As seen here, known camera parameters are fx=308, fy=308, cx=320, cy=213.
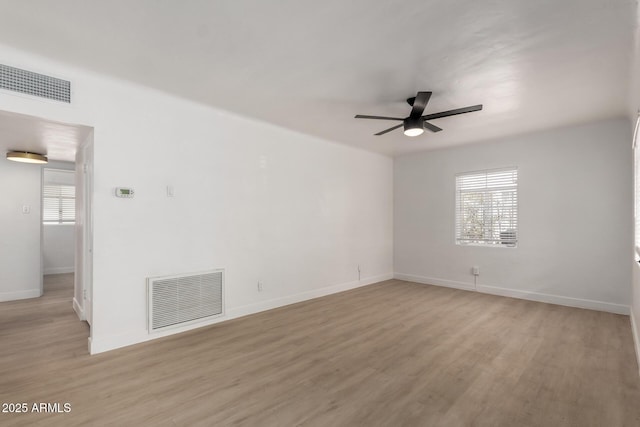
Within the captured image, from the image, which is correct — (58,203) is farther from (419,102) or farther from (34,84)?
(419,102)

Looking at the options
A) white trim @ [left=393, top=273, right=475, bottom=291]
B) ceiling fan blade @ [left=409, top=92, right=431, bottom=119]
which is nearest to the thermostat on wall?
ceiling fan blade @ [left=409, top=92, right=431, bottom=119]

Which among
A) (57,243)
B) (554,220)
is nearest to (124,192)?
(554,220)

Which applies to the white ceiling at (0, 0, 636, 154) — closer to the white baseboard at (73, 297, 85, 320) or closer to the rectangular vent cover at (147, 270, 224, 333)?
the rectangular vent cover at (147, 270, 224, 333)

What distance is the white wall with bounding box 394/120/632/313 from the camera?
174 inches

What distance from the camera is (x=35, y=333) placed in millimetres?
3613

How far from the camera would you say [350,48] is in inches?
102

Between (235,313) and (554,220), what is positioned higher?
(554,220)

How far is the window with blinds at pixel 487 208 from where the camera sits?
5.37 meters

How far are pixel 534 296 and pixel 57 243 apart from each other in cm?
1030

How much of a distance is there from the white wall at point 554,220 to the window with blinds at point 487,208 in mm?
125

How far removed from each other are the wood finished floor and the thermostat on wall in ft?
5.24

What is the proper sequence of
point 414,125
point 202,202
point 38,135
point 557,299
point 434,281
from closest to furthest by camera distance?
point 414,125
point 38,135
point 202,202
point 557,299
point 434,281

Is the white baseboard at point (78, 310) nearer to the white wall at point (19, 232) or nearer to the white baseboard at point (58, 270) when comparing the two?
the white wall at point (19, 232)

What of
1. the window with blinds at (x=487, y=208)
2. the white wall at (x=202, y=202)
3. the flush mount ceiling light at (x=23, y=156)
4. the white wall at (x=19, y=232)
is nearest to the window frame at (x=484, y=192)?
the window with blinds at (x=487, y=208)
